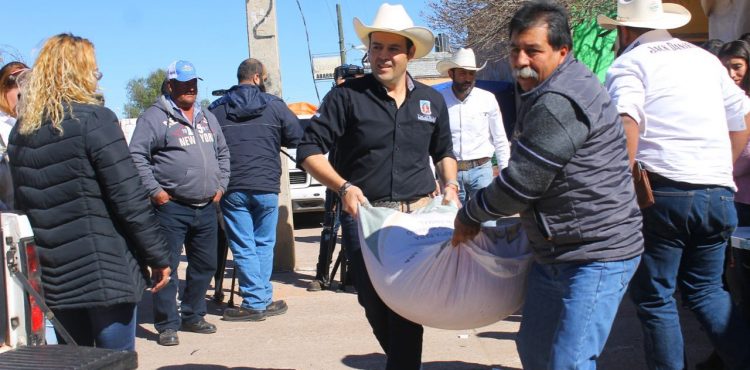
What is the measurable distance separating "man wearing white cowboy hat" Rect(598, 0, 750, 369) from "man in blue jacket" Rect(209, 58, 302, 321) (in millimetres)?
3673

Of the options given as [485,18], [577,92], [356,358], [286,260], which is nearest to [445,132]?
[577,92]

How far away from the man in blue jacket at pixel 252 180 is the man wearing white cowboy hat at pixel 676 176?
3673mm

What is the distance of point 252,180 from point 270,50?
2272mm

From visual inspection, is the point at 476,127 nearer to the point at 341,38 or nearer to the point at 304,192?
the point at 304,192

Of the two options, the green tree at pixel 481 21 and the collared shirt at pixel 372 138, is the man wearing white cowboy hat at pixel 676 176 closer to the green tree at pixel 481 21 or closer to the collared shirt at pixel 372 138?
the collared shirt at pixel 372 138

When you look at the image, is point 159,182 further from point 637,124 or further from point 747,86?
point 747,86

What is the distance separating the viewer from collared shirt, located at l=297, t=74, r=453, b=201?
3963 mm

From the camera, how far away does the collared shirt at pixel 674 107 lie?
12.4 ft

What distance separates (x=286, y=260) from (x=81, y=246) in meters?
5.31

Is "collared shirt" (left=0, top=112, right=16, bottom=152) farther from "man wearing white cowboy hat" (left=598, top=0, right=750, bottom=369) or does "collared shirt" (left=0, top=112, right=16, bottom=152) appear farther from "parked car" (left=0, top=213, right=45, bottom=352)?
"man wearing white cowboy hat" (left=598, top=0, right=750, bottom=369)

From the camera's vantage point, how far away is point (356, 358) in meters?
5.46

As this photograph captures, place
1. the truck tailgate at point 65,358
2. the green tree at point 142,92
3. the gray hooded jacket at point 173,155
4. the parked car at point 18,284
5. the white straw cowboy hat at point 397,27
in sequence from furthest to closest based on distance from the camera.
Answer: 1. the green tree at point 142,92
2. the gray hooded jacket at point 173,155
3. the white straw cowboy hat at point 397,27
4. the parked car at point 18,284
5. the truck tailgate at point 65,358

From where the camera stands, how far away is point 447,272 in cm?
338

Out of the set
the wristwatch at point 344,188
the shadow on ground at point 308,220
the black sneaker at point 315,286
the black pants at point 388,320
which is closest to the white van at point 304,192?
the shadow on ground at point 308,220
